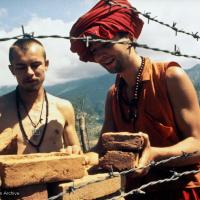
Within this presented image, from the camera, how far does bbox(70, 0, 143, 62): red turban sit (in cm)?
334

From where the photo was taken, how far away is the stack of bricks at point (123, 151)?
272 centimetres

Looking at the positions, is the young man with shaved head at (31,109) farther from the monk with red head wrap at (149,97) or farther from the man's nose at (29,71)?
the monk with red head wrap at (149,97)

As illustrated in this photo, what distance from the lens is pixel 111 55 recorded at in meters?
3.26

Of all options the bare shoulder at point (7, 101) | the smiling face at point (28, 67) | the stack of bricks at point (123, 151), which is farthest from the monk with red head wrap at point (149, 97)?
the bare shoulder at point (7, 101)

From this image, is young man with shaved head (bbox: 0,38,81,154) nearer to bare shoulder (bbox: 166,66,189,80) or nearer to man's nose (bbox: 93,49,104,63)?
man's nose (bbox: 93,49,104,63)

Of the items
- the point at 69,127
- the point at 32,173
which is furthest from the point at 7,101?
the point at 32,173

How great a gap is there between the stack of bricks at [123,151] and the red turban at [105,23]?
93 cm

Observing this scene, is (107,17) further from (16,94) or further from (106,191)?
(16,94)

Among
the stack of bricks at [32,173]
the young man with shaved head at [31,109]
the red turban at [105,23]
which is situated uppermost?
the red turban at [105,23]

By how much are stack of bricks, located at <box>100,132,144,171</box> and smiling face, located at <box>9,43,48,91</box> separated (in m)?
1.98

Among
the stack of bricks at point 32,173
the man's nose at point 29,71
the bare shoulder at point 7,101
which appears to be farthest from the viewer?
the bare shoulder at point 7,101

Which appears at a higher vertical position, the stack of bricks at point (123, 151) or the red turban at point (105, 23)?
the red turban at point (105, 23)

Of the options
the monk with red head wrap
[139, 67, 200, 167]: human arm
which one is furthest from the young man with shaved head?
[139, 67, 200, 167]: human arm

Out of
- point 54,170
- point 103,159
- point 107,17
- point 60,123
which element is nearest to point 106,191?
point 103,159
